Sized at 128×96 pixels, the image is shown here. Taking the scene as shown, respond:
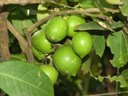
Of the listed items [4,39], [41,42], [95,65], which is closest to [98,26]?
[41,42]

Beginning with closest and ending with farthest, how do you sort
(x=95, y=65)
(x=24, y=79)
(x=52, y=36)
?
1. (x=24, y=79)
2. (x=52, y=36)
3. (x=95, y=65)

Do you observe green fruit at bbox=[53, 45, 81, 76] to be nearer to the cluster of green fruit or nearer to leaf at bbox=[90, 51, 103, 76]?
the cluster of green fruit

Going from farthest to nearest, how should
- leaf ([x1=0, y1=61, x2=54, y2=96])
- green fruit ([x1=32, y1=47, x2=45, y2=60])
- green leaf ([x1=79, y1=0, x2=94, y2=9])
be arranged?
green fruit ([x1=32, y1=47, x2=45, y2=60]), green leaf ([x1=79, y1=0, x2=94, y2=9]), leaf ([x1=0, y1=61, x2=54, y2=96])

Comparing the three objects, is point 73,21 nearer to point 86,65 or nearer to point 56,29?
point 56,29

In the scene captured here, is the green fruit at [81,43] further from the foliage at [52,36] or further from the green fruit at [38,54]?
the green fruit at [38,54]

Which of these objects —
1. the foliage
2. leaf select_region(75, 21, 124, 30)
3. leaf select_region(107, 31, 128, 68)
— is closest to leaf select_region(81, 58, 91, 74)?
the foliage
